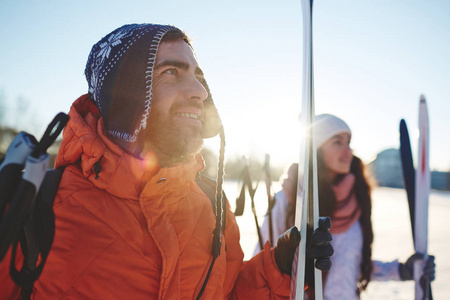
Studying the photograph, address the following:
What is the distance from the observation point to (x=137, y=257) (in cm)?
104

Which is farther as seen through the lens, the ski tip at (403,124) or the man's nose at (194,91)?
the ski tip at (403,124)

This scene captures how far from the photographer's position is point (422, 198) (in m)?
1.89

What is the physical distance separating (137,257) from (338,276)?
1.64 meters

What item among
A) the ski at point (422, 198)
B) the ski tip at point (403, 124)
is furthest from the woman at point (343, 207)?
the ski tip at point (403, 124)

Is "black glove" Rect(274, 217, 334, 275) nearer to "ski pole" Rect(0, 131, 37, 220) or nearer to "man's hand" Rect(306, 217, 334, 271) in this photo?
"man's hand" Rect(306, 217, 334, 271)

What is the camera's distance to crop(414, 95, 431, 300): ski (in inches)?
74.4

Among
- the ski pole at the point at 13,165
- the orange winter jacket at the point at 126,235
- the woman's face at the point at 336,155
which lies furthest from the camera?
the woman's face at the point at 336,155

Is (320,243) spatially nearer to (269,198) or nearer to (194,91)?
(194,91)

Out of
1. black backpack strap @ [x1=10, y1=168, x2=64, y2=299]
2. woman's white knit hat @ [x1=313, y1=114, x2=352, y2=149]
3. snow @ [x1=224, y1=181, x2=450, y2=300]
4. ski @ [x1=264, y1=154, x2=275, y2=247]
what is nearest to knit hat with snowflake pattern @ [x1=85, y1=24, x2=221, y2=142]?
black backpack strap @ [x1=10, y1=168, x2=64, y2=299]

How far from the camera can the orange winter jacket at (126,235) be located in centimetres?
97

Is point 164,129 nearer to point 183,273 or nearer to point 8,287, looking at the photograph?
point 183,273

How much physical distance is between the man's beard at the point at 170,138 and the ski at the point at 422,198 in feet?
5.13

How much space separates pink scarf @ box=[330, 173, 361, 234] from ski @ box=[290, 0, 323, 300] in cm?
126

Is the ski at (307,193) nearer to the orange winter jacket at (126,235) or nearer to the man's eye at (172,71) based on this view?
the orange winter jacket at (126,235)
